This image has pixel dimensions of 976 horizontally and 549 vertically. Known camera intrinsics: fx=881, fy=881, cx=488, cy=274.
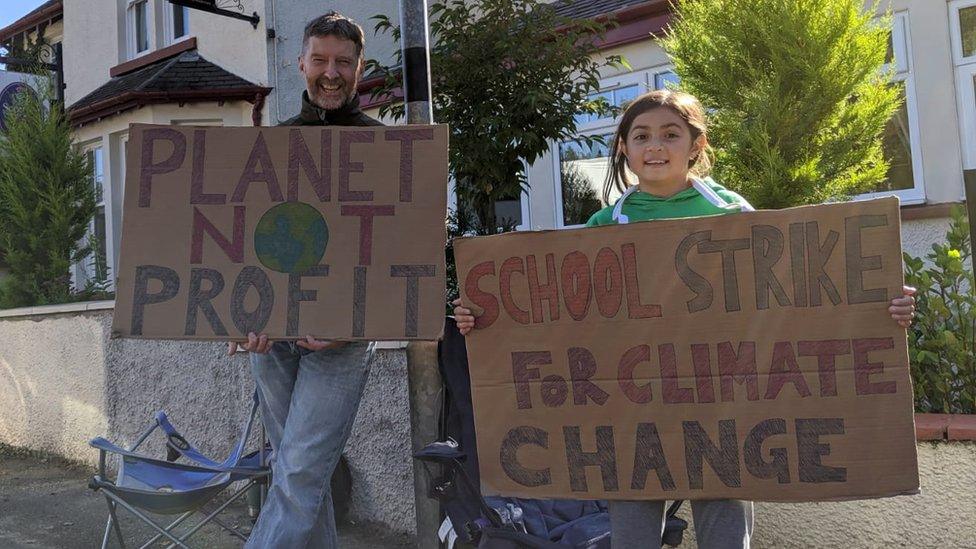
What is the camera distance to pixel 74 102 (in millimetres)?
13391

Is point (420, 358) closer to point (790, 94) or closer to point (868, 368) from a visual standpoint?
point (868, 368)

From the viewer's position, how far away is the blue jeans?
280 cm

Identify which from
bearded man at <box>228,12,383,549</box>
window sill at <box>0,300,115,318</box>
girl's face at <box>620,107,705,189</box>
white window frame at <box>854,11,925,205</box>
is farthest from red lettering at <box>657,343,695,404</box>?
white window frame at <box>854,11,925,205</box>

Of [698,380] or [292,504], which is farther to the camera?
[292,504]

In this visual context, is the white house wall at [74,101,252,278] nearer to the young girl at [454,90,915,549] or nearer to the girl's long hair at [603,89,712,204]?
the girl's long hair at [603,89,712,204]

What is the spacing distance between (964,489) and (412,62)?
8.46 ft

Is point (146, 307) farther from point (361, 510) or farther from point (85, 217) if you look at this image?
point (85, 217)

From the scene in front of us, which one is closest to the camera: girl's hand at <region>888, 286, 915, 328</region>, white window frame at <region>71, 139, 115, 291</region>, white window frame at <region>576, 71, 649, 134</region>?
girl's hand at <region>888, 286, 915, 328</region>

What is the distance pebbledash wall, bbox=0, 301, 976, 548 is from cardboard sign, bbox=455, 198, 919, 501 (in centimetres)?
116

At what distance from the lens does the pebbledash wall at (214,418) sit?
324 cm

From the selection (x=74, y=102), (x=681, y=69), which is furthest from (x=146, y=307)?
(x=74, y=102)

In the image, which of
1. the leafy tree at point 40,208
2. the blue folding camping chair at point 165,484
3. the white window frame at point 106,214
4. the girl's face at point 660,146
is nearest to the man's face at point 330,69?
the girl's face at point 660,146

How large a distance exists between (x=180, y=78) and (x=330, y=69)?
28.5 ft

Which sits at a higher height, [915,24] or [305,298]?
[915,24]
